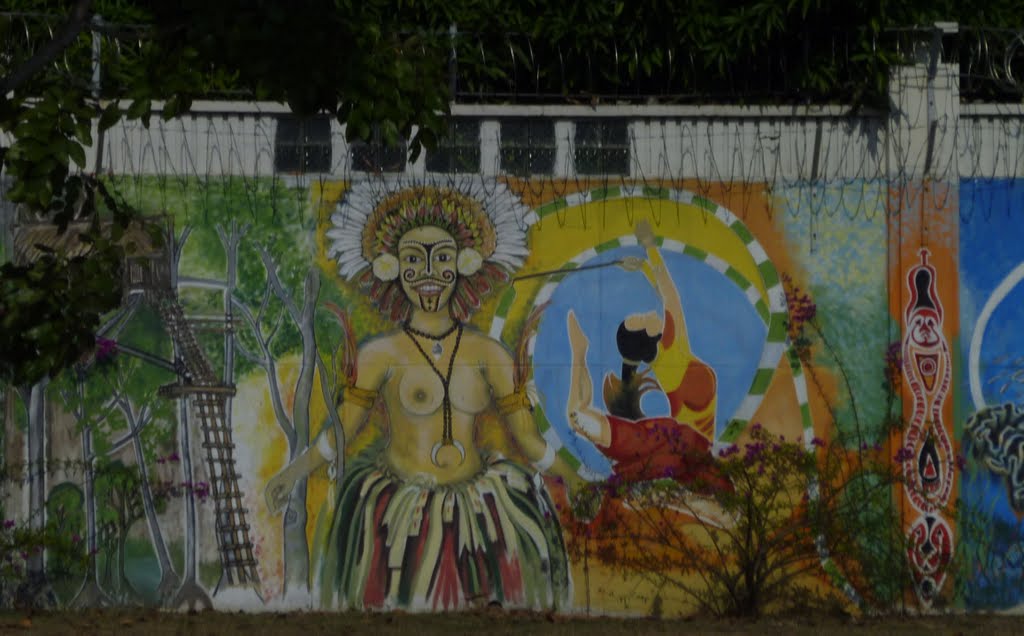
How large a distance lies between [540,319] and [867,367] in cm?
211

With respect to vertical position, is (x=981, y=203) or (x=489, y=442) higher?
(x=981, y=203)

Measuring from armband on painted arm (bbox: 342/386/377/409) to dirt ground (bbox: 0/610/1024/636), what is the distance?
1320 millimetres

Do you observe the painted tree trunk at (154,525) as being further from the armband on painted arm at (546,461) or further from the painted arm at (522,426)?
the armband on painted arm at (546,461)

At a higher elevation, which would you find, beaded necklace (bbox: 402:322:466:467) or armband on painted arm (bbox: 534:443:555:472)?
beaded necklace (bbox: 402:322:466:467)

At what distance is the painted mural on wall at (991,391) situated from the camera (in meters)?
9.53

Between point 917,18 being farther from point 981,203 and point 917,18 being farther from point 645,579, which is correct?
point 645,579

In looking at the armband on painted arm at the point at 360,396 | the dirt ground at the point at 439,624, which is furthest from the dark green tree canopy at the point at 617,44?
the dirt ground at the point at 439,624

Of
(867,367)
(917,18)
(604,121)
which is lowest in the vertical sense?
(867,367)

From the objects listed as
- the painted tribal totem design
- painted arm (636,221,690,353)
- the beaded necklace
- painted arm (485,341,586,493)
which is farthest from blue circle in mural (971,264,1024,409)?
the beaded necklace

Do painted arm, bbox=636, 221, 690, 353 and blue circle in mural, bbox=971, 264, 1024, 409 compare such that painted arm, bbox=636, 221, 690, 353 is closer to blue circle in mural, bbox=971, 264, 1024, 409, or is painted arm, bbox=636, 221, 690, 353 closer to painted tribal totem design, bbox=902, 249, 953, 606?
painted tribal totem design, bbox=902, 249, 953, 606

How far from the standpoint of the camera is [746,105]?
9883 millimetres

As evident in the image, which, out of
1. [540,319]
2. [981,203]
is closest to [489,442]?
[540,319]

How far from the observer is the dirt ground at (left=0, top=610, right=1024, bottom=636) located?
881cm

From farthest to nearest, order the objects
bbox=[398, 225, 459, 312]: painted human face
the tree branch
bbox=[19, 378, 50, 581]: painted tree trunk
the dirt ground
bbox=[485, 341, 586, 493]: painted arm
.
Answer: bbox=[398, 225, 459, 312]: painted human face, bbox=[485, 341, 586, 493]: painted arm, bbox=[19, 378, 50, 581]: painted tree trunk, the dirt ground, the tree branch
